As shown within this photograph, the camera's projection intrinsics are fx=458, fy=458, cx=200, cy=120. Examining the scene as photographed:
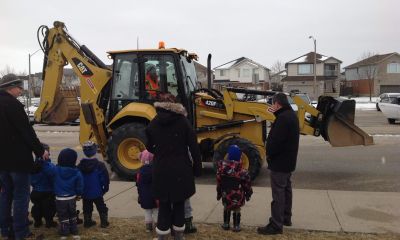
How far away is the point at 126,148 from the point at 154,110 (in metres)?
0.96

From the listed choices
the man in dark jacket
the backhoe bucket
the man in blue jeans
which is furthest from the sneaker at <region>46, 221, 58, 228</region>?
the backhoe bucket

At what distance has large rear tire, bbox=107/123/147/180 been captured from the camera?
8.93m

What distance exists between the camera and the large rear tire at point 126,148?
8.93 m

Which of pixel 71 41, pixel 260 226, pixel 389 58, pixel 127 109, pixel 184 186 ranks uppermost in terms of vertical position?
pixel 389 58

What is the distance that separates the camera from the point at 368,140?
30.1 feet

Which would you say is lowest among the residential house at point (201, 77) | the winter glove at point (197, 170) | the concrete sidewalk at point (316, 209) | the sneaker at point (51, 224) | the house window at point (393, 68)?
the concrete sidewalk at point (316, 209)

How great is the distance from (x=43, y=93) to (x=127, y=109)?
2181mm

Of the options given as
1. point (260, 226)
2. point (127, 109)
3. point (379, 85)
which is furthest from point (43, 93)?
point (379, 85)

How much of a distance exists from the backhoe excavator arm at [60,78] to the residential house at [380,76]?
6170cm

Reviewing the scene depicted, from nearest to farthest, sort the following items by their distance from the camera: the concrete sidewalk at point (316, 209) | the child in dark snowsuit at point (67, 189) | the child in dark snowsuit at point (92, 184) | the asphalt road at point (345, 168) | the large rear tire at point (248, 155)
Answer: the child in dark snowsuit at point (67, 189) < the child in dark snowsuit at point (92, 184) < the concrete sidewalk at point (316, 209) < the large rear tire at point (248, 155) < the asphalt road at point (345, 168)

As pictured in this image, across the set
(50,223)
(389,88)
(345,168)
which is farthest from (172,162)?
(389,88)

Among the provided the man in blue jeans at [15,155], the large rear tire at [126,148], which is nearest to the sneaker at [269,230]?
the man in blue jeans at [15,155]

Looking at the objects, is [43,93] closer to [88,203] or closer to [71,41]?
[71,41]

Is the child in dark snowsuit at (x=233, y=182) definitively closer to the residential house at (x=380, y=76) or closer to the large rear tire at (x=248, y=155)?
the large rear tire at (x=248, y=155)
